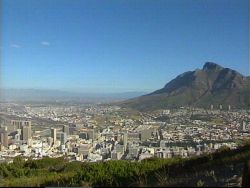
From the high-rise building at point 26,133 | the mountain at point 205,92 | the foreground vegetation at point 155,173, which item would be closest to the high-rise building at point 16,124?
the high-rise building at point 26,133

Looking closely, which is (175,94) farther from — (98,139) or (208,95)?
(98,139)

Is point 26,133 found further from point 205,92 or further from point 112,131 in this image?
point 205,92

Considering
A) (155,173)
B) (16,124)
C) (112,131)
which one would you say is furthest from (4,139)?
(155,173)

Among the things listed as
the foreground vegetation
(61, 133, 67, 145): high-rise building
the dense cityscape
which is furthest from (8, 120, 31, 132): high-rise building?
the foreground vegetation

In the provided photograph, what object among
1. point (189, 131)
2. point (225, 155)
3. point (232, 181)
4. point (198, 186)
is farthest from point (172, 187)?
point (189, 131)

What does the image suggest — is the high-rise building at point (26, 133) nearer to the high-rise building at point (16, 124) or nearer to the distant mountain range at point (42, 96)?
the high-rise building at point (16, 124)
